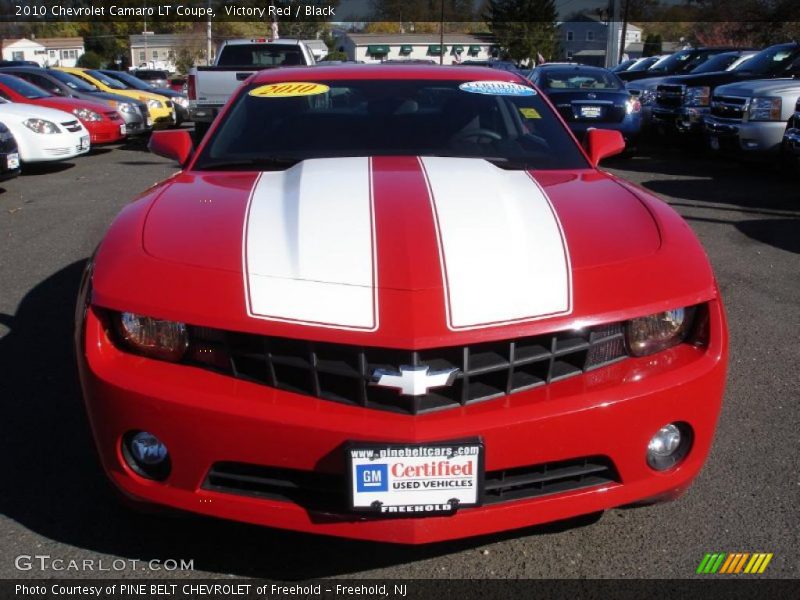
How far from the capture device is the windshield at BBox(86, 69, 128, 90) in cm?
1869

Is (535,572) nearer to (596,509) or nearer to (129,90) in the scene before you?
(596,509)

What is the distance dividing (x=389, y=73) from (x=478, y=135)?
0.61 metres

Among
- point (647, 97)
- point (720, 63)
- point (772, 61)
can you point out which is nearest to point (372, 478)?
point (772, 61)

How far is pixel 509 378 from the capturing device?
2.26 m

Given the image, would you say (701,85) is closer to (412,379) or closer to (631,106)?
(631,106)

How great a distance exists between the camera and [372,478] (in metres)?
2.16

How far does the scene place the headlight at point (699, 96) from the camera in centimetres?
1269

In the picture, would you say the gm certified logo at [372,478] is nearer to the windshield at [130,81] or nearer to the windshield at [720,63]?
the windshield at [720,63]

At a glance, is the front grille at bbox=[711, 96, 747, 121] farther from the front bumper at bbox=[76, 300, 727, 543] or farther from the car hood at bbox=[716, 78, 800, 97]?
the front bumper at bbox=[76, 300, 727, 543]

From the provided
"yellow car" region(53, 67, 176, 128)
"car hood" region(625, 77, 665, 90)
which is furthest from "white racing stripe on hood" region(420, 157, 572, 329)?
"yellow car" region(53, 67, 176, 128)

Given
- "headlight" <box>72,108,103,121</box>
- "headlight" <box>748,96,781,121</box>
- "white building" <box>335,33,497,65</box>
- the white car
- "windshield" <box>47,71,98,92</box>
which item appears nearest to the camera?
"headlight" <box>748,96,781,121</box>

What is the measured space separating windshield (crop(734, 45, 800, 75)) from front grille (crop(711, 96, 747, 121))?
5.72 feet

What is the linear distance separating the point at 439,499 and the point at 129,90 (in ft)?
60.0

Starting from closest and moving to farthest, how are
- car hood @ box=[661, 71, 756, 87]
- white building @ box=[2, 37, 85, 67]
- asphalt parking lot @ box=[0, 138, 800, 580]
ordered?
asphalt parking lot @ box=[0, 138, 800, 580] → car hood @ box=[661, 71, 756, 87] → white building @ box=[2, 37, 85, 67]
